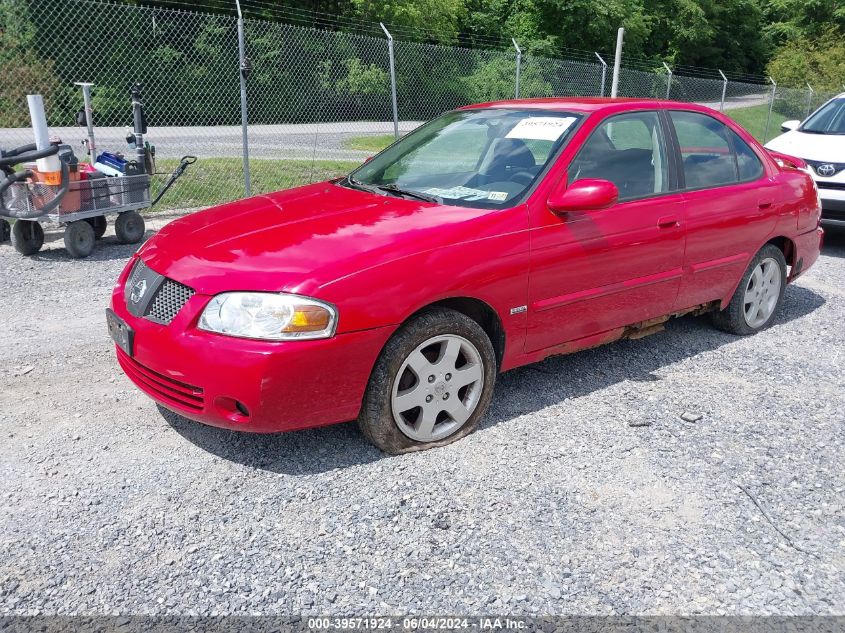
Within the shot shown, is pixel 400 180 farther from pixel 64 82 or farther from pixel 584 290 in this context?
pixel 64 82

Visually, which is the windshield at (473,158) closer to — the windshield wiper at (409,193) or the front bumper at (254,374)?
the windshield wiper at (409,193)

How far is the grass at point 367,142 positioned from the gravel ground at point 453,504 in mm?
13184

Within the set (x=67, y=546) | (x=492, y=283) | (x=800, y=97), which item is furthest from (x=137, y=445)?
(x=800, y=97)

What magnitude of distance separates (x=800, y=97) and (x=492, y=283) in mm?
25353

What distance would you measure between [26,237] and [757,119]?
2772 cm

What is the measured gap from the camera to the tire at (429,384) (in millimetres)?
3512

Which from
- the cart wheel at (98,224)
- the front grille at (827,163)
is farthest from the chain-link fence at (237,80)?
the front grille at (827,163)

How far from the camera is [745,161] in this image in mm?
5340

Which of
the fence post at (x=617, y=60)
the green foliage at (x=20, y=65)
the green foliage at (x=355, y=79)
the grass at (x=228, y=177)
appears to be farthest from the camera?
the green foliage at (x=355, y=79)

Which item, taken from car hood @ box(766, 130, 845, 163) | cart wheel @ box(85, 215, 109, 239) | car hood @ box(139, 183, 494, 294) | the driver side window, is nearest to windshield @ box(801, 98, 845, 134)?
car hood @ box(766, 130, 845, 163)

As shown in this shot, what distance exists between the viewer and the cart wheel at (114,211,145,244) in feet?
25.7

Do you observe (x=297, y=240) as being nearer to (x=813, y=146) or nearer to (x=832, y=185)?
(x=832, y=185)

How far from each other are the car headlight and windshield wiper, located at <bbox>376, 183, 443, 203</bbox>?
1.13 metres

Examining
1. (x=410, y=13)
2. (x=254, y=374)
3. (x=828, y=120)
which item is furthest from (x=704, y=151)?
(x=410, y=13)
